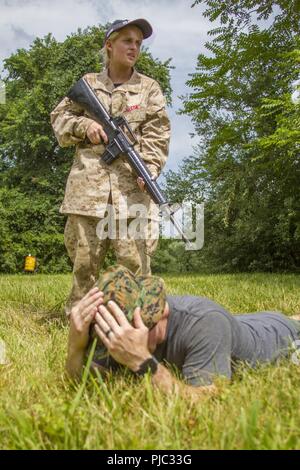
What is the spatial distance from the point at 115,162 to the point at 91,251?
26.6 inches

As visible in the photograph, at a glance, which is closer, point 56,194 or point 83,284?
point 83,284

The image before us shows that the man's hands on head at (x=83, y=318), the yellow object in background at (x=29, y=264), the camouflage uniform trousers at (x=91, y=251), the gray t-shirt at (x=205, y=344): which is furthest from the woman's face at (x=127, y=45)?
the yellow object in background at (x=29, y=264)

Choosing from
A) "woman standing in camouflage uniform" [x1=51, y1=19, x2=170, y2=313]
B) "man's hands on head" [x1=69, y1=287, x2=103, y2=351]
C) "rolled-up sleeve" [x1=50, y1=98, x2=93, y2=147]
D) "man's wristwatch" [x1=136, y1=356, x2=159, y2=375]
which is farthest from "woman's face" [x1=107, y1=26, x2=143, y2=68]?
"man's wristwatch" [x1=136, y1=356, x2=159, y2=375]

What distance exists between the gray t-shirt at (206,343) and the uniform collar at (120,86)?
2.13 meters

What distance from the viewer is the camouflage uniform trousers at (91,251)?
13.4ft

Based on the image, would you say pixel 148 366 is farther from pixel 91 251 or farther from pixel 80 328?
pixel 91 251

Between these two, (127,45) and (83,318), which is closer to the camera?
(83,318)

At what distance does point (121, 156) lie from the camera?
4.11m

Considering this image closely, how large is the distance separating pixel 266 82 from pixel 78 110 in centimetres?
846

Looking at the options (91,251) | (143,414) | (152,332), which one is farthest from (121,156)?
(143,414)

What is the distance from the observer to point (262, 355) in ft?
8.93

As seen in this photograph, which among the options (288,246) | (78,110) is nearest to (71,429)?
(78,110)

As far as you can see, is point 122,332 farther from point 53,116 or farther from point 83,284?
point 53,116

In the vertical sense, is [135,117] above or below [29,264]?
above
